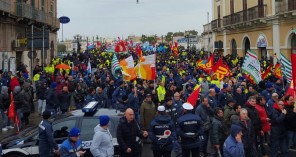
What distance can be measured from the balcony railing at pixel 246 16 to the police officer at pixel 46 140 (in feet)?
84.3

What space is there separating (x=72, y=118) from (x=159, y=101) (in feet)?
17.7

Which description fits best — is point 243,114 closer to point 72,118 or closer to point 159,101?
point 72,118

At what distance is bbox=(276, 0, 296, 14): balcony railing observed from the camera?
24.4m

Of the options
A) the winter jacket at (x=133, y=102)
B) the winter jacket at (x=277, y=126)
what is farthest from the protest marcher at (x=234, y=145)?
the winter jacket at (x=133, y=102)

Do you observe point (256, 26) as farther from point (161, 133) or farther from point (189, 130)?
point (161, 133)

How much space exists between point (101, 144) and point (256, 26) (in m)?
27.9

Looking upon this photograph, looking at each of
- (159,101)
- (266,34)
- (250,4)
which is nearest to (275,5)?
(266,34)

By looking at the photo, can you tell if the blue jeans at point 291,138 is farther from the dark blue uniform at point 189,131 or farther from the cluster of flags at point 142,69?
the cluster of flags at point 142,69

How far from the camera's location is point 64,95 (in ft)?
42.2

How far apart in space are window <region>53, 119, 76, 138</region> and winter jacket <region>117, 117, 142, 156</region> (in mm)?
1351

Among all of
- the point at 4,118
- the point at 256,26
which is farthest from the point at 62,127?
the point at 256,26

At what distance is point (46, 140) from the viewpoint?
7469mm

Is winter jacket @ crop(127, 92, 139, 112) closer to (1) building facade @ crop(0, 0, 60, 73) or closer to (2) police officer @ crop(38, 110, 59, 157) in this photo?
(2) police officer @ crop(38, 110, 59, 157)

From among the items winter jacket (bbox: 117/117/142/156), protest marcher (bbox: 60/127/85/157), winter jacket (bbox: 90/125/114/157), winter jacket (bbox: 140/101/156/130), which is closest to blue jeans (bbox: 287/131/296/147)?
winter jacket (bbox: 140/101/156/130)
